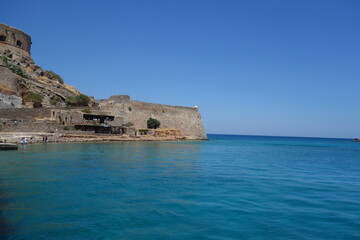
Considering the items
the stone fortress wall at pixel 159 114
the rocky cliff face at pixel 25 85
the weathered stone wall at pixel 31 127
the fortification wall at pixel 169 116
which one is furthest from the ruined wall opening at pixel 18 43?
the weathered stone wall at pixel 31 127

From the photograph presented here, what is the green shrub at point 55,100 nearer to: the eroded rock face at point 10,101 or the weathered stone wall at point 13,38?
the eroded rock face at point 10,101

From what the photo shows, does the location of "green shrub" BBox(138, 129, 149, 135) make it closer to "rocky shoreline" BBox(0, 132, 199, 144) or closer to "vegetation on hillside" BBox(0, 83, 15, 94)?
"rocky shoreline" BBox(0, 132, 199, 144)

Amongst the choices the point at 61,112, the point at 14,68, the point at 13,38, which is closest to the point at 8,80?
the point at 14,68

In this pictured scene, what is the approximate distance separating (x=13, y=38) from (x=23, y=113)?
16408mm

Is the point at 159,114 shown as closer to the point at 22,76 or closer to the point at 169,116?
the point at 169,116

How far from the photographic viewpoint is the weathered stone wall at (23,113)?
24750 millimetres

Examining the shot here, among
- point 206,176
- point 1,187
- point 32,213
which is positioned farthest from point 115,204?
point 206,176

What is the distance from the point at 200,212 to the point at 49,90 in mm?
32278

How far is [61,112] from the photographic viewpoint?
2803 cm

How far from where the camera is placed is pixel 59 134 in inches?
1009

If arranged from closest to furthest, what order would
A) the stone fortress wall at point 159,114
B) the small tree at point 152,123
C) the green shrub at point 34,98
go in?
the green shrub at point 34,98
the stone fortress wall at point 159,114
the small tree at point 152,123

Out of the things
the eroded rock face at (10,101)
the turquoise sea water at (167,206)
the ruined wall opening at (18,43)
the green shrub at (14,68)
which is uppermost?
the ruined wall opening at (18,43)

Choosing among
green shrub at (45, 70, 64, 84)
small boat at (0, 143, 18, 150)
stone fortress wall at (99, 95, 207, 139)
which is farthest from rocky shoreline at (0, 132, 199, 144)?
green shrub at (45, 70, 64, 84)

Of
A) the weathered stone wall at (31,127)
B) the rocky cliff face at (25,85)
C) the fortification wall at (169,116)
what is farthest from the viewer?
the fortification wall at (169,116)
